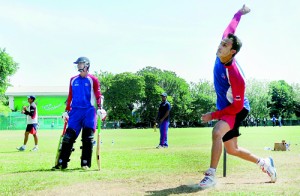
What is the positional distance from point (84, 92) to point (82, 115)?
1.93 feet

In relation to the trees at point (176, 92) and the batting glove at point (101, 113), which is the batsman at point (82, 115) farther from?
the trees at point (176, 92)

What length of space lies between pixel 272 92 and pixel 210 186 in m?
130

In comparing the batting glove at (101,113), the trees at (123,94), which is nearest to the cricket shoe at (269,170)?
the batting glove at (101,113)

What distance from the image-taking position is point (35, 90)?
146 m

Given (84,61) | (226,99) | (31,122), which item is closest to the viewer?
(226,99)

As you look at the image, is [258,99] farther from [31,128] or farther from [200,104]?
[31,128]

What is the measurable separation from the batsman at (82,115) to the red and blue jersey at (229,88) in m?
4.26

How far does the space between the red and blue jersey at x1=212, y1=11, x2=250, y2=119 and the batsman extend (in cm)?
426

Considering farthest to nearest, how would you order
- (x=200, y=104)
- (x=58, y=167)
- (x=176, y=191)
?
(x=200, y=104) → (x=58, y=167) → (x=176, y=191)

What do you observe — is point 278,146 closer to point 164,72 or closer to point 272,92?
point 164,72

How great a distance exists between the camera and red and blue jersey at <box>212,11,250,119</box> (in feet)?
24.5

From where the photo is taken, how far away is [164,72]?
383 ft

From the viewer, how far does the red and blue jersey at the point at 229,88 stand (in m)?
7.47

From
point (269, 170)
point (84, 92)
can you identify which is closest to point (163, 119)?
point (84, 92)
